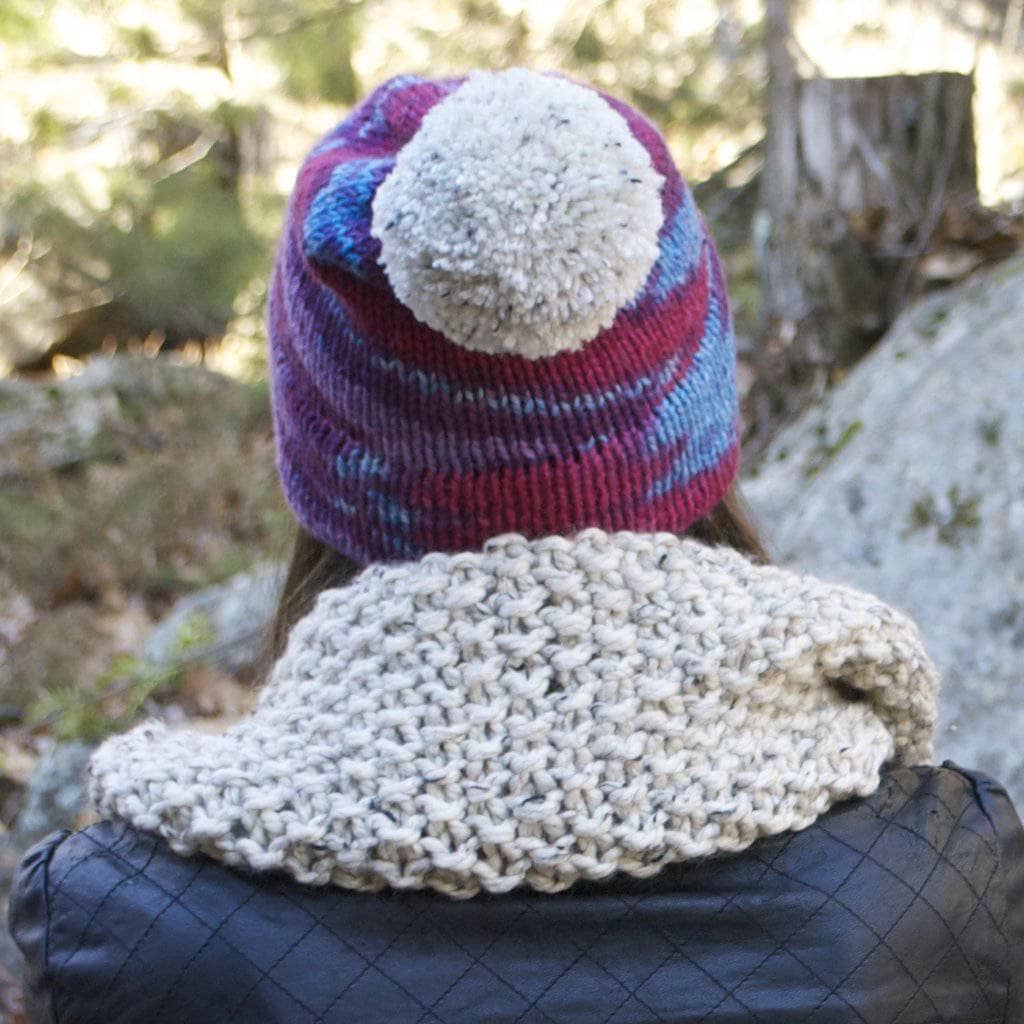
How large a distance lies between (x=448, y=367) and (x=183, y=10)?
7.10m

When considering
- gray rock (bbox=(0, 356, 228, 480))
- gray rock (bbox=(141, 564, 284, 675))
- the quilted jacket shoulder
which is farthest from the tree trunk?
gray rock (bbox=(0, 356, 228, 480))

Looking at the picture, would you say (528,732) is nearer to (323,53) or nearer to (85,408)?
(323,53)

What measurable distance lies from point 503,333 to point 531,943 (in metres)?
0.64

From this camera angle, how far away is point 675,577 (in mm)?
1365

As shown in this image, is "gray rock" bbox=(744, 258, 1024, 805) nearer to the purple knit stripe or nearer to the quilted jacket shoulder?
the quilted jacket shoulder

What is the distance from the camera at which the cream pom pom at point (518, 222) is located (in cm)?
124

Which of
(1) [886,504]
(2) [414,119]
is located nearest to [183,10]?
(1) [886,504]

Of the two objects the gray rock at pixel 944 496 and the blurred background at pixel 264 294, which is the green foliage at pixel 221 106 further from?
the gray rock at pixel 944 496

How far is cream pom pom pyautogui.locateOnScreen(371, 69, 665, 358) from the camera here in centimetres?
124

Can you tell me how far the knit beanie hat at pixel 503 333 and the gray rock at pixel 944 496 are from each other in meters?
1.56

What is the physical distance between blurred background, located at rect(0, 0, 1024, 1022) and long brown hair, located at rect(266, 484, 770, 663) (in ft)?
1.34

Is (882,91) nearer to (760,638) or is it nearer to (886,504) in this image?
(886,504)

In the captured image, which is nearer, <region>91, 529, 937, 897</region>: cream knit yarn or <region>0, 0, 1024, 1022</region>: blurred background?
<region>91, 529, 937, 897</region>: cream knit yarn

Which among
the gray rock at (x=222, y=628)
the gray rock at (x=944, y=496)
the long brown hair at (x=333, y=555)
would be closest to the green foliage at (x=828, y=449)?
the gray rock at (x=944, y=496)
